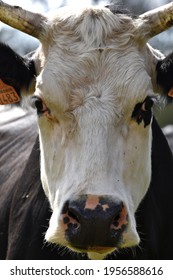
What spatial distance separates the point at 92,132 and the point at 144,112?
512mm

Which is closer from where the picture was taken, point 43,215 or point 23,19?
point 23,19

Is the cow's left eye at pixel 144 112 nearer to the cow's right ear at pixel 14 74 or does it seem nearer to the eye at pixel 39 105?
the eye at pixel 39 105

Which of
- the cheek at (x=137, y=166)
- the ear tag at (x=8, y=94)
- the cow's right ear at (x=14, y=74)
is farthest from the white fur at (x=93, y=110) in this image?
the ear tag at (x=8, y=94)

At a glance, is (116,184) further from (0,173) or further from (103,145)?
(0,173)

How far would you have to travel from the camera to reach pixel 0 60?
247 inches

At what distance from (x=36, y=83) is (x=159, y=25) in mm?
974

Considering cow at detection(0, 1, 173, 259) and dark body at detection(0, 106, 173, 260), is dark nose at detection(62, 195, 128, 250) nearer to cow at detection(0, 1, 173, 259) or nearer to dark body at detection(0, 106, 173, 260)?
cow at detection(0, 1, 173, 259)

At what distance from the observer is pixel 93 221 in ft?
17.2

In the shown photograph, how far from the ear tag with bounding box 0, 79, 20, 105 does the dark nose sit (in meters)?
1.36

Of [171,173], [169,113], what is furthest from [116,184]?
[169,113]

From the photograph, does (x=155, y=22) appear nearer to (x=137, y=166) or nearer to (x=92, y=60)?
(x=92, y=60)

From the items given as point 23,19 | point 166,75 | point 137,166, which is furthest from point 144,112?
point 23,19

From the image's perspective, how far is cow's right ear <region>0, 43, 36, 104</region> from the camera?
6.29m

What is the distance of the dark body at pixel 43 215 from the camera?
6488 mm
